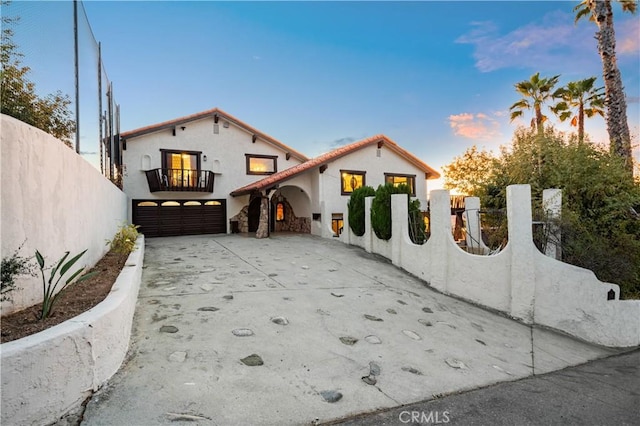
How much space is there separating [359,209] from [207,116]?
35.9 feet

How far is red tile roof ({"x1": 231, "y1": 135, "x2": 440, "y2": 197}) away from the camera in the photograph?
1481 cm

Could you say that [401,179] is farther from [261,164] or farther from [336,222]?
[261,164]

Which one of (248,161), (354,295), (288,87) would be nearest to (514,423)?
(354,295)

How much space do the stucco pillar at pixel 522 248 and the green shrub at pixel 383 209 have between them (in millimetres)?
4232

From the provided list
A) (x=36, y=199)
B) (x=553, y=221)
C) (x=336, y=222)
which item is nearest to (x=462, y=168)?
(x=336, y=222)

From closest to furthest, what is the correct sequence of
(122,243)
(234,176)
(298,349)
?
1. (298,349)
2. (122,243)
3. (234,176)

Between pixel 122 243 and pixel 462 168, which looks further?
pixel 462 168

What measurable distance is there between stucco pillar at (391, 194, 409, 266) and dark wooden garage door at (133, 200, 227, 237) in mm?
11434

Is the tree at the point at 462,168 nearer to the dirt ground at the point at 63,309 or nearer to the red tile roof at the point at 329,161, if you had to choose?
the red tile roof at the point at 329,161

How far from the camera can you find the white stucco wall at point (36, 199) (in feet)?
8.86

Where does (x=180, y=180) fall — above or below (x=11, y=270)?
above

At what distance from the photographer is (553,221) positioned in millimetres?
6855
